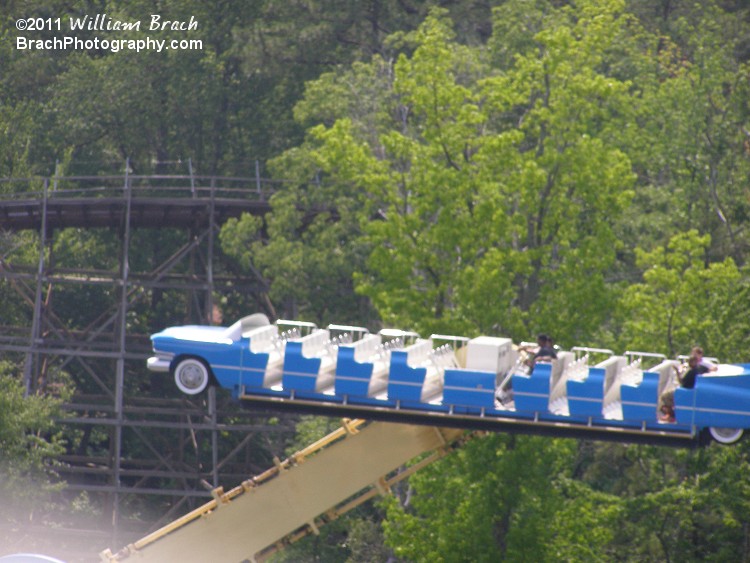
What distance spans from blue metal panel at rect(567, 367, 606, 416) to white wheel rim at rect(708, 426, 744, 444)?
1493mm

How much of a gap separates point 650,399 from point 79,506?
25032 mm

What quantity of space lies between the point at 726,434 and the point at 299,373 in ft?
18.6

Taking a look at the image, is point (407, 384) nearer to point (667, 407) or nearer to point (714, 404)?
point (667, 407)

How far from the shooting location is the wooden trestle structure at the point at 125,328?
40625mm

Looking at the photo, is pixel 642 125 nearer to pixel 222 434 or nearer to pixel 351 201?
pixel 351 201

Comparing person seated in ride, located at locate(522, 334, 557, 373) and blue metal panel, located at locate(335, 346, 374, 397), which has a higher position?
person seated in ride, located at locate(522, 334, 557, 373)

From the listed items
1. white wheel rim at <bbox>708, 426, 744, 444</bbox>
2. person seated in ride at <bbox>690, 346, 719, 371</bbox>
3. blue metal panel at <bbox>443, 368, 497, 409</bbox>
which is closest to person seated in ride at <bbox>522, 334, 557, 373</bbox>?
blue metal panel at <bbox>443, 368, 497, 409</bbox>

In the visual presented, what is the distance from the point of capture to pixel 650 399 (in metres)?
20.6

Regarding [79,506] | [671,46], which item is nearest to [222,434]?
[79,506]

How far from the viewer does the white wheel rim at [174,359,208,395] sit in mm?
22203

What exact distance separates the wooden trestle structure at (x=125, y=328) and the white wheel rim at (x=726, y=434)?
19.8 metres

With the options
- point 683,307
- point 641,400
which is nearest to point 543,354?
point 641,400

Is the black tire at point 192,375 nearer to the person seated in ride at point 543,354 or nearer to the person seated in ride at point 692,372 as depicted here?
the person seated in ride at point 543,354

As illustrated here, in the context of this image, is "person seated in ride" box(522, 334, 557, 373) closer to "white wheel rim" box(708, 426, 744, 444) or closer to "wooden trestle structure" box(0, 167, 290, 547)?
"white wheel rim" box(708, 426, 744, 444)
